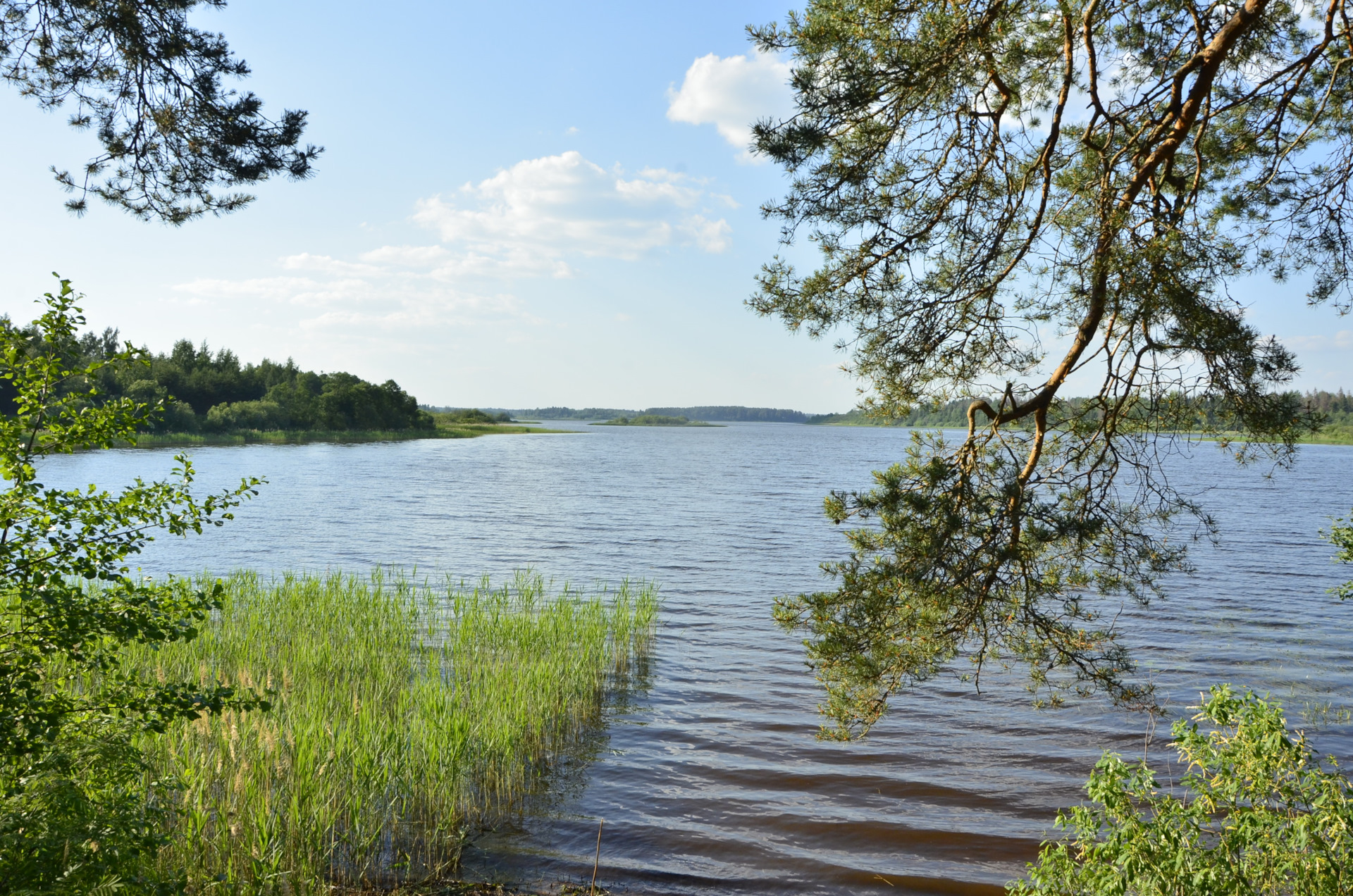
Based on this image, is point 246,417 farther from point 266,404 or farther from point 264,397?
point 264,397

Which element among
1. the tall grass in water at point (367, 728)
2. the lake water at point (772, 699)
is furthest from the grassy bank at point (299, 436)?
the tall grass in water at point (367, 728)

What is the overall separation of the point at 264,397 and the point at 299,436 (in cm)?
1051

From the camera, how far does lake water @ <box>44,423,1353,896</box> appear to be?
643 centimetres

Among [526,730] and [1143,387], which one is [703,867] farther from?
[1143,387]

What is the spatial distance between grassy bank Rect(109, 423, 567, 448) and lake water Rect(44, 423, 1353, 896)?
30691mm

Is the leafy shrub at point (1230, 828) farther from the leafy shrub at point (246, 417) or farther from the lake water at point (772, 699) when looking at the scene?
the leafy shrub at point (246, 417)

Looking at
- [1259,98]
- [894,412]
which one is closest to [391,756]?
[894,412]

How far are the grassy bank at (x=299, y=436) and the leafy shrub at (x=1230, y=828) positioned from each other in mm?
50406

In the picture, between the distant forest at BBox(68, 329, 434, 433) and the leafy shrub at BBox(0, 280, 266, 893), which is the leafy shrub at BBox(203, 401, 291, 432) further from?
the leafy shrub at BBox(0, 280, 266, 893)

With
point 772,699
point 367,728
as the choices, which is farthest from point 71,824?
point 772,699

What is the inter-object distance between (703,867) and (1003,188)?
5.72 metres

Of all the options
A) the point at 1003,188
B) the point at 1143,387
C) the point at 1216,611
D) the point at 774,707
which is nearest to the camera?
the point at 1143,387

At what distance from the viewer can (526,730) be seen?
7.80m

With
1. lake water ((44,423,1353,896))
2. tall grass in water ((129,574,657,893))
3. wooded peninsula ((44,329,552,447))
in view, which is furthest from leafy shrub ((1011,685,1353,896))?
wooded peninsula ((44,329,552,447))
